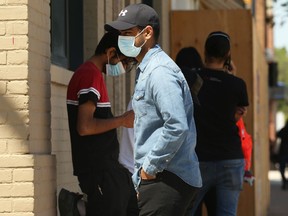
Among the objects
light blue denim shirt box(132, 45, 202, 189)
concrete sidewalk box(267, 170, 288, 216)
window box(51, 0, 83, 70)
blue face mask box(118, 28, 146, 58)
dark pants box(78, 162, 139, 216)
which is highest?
window box(51, 0, 83, 70)

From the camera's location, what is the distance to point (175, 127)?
16.0 feet

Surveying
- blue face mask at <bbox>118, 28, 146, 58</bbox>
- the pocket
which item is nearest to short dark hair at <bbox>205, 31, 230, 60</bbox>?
the pocket

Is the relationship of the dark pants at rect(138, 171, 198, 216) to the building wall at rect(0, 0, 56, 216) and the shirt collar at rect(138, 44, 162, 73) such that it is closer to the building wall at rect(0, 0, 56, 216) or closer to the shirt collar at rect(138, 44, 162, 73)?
the shirt collar at rect(138, 44, 162, 73)

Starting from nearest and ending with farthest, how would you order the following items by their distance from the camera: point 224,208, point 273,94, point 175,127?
1. point 175,127
2. point 224,208
3. point 273,94

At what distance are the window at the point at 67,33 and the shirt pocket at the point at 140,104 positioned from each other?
2280 millimetres

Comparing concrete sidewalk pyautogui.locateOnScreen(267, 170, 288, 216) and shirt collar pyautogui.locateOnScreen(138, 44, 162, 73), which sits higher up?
shirt collar pyautogui.locateOnScreen(138, 44, 162, 73)

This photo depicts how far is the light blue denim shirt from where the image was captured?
16.0 ft

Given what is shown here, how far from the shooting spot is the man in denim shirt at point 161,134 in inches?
193

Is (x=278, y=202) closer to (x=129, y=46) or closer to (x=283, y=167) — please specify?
(x=283, y=167)

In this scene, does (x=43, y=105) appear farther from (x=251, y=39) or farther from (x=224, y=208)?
(x=251, y=39)

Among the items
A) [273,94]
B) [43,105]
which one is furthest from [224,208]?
[273,94]

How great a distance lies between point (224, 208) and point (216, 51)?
127 cm

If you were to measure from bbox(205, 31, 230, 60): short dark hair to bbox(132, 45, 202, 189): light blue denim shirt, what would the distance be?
81.2 inches

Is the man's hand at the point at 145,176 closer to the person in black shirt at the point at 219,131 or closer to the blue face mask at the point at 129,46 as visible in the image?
the blue face mask at the point at 129,46
